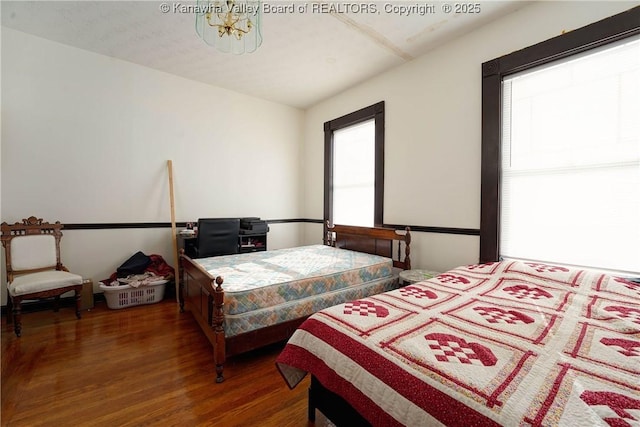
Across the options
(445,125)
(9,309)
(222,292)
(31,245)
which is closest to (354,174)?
(445,125)

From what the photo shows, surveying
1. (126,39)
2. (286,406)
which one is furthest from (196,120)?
(286,406)

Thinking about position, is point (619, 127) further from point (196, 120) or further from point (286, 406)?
point (196, 120)

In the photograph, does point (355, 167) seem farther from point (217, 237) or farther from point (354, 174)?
point (217, 237)

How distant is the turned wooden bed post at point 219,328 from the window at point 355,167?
7.47 feet

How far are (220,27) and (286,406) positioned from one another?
2422 mm

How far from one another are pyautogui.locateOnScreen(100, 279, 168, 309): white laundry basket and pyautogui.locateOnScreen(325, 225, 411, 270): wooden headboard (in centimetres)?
231

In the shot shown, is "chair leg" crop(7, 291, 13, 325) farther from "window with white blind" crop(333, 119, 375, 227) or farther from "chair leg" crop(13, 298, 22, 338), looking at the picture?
"window with white blind" crop(333, 119, 375, 227)

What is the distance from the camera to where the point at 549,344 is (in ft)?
3.54

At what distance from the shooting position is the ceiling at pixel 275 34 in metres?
2.42

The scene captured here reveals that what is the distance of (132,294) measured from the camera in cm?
314

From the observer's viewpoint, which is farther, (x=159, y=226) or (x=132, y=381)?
(x=159, y=226)

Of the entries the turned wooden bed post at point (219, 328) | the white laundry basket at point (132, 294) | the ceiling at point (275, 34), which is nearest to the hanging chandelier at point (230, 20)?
the ceiling at point (275, 34)

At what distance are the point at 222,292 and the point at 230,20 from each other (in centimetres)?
177

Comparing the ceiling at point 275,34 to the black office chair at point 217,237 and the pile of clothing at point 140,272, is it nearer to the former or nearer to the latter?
the black office chair at point 217,237
